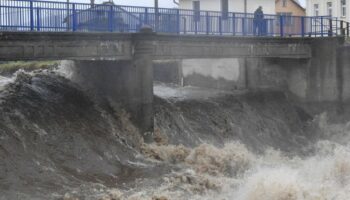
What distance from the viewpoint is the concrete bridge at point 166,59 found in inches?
700

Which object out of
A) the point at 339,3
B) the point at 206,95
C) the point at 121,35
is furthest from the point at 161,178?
the point at 339,3

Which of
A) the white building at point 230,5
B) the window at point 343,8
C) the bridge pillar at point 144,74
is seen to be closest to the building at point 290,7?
the window at point 343,8

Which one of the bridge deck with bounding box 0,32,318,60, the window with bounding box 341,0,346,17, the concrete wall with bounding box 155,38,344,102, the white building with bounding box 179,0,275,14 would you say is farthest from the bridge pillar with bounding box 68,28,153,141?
the window with bounding box 341,0,346,17

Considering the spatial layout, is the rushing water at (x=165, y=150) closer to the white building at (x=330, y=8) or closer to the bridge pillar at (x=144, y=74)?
the bridge pillar at (x=144, y=74)

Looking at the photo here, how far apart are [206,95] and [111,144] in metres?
9.60

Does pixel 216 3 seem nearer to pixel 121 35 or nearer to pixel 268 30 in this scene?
pixel 268 30

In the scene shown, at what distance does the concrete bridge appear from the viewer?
17781 mm

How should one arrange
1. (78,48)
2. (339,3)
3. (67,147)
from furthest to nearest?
(339,3)
(78,48)
(67,147)

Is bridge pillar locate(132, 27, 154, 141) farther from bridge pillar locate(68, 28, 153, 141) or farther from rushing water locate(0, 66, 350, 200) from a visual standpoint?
rushing water locate(0, 66, 350, 200)

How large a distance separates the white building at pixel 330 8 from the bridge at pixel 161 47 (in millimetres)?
25432

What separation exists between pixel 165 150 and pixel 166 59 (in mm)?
4035

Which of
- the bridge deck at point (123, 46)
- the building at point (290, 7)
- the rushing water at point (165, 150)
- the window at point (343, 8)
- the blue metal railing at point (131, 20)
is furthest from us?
the building at point (290, 7)

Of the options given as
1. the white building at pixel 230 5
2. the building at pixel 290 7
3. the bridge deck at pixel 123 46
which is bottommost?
the bridge deck at pixel 123 46

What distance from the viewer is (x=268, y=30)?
26719mm
